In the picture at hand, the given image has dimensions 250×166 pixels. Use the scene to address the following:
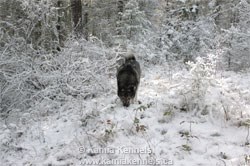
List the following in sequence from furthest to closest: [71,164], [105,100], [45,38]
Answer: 1. [45,38]
2. [105,100]
3. [71,164]

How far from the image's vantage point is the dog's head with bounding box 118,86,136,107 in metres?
6.01

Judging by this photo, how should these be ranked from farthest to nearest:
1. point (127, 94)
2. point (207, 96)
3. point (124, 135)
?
1. point (127, 94)
2. point (207, 96)
3. point (124, 135)

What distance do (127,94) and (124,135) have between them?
1.20 metres

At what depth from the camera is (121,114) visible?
18.8ft

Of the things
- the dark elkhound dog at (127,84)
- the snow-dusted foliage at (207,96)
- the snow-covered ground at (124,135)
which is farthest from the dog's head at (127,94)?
the snow-dusted foliage at (207,96)

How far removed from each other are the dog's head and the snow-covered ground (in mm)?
131

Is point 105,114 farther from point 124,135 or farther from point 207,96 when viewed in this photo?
point 207,96

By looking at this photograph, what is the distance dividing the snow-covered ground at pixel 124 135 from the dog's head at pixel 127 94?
0.13m

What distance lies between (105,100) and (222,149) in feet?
9.54

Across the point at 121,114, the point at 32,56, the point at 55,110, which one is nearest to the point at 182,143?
the point at 121,114

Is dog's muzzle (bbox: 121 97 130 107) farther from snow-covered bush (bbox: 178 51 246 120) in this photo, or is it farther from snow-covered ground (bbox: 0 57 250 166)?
snow-covered bush (bbox: 178 51 246 120)

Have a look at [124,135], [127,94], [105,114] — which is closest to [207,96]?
[127,94]

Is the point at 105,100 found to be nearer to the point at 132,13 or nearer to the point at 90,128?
the point at 90,128

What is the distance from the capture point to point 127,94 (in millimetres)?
6016
